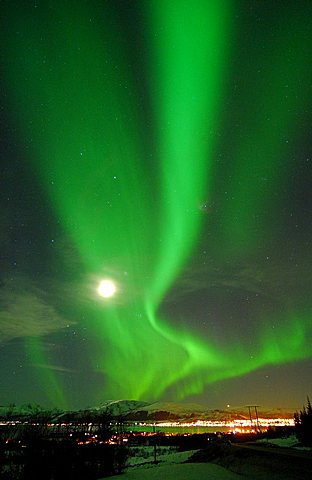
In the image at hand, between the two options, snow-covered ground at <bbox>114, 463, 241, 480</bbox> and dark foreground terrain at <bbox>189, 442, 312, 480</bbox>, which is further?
snow-covered ground at <bbox>114, 463, 241, 480</bbox>

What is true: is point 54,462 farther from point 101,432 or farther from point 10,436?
point 101,432

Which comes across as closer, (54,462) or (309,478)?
(309,478)

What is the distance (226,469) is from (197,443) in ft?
143

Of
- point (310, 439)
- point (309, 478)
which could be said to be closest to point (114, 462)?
point (309, 478)

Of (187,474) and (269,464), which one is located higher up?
(269,464)

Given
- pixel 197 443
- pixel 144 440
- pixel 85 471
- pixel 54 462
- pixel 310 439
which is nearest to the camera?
pixel 54 462

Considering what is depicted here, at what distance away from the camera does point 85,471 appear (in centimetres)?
2600

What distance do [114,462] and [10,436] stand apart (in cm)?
1171

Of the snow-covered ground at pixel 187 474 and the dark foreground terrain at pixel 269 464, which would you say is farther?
the snow-covered ground at pixel 187 474

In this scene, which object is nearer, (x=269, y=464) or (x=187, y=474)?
(x=269, y=464)

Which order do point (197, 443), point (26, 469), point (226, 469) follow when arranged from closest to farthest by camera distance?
point (26, 469), point (226, 469), point (197, 443)

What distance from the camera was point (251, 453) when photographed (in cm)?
2862

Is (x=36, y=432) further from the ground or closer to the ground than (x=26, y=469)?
further from the ground

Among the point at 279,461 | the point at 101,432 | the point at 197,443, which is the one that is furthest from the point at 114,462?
the point at 197,443
